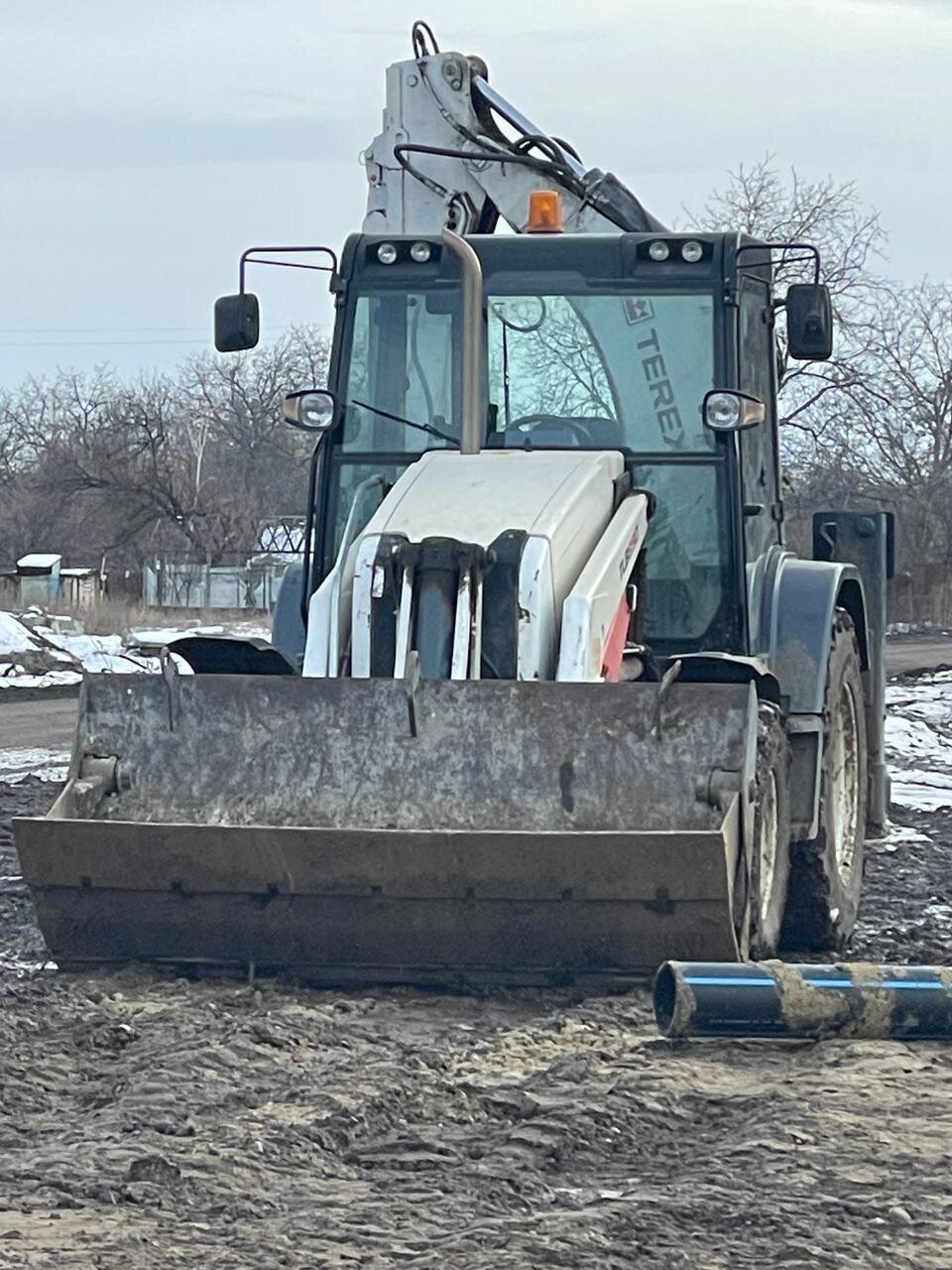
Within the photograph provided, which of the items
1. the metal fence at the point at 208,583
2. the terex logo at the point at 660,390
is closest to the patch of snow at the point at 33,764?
the terex logo at the point at 660,390

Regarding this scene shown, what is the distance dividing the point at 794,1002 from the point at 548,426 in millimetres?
2906

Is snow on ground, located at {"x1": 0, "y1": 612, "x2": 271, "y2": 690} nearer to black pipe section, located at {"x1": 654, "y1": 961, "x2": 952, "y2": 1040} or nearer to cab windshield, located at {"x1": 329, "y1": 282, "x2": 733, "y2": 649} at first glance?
cab windshield, located at {"x1": 329, "y1": 282, "x2": 733, "y2": 649}

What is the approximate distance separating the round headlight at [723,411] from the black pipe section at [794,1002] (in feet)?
8.08

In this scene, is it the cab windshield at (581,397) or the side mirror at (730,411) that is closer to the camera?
the side mirror at (730,411)

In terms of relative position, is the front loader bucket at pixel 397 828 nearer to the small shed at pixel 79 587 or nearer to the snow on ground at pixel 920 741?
the snow on ground at pixel 920 741

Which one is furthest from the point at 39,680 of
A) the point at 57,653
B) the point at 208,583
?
the point at 208,583

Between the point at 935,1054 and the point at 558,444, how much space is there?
3074 millimetres

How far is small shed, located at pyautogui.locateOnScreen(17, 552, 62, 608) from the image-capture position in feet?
124

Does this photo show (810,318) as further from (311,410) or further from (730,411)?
(311,410)

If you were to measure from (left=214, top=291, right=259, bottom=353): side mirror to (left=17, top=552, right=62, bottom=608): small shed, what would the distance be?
29643mm

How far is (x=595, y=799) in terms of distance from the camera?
22.7 ft

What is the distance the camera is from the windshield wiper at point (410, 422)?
8.26m

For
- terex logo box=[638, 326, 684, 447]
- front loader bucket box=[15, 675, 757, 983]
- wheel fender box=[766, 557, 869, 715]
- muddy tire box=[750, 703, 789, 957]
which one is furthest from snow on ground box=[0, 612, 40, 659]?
muddy tire box=[750, 703, 789, 957]

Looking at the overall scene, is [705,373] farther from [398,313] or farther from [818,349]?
[398,313]
